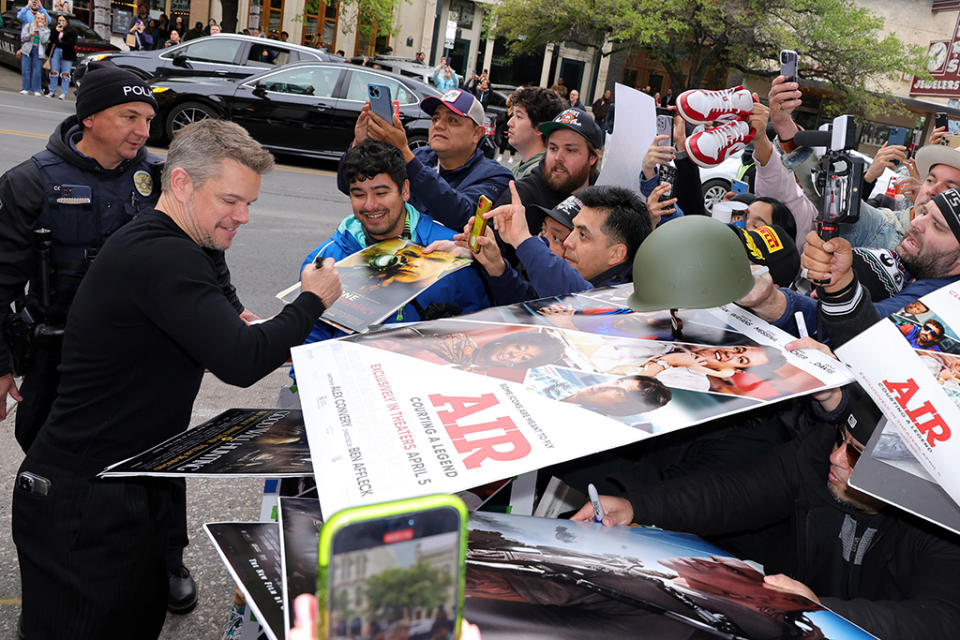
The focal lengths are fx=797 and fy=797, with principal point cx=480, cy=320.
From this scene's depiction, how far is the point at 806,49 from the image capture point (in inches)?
1038

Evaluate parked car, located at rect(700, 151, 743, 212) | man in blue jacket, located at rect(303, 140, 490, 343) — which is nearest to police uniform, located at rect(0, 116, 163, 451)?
man in blue jacket, located at rect(303, 140, 490, 343)

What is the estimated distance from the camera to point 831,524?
199 centimetres

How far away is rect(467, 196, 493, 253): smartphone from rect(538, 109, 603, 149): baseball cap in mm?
1578

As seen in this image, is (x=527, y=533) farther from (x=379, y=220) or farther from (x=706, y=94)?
(x=706, y=94)

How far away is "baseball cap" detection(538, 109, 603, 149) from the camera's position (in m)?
4.06

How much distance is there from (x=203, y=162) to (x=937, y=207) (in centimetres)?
227

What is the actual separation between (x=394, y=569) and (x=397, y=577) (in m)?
0.01

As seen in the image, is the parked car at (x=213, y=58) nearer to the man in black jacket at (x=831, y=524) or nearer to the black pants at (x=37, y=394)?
the black pants at (x=37, y=394)

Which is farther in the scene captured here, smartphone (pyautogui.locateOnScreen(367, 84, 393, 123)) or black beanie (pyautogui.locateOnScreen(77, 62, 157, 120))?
smartphone (pyautogui.locateOnScreen(367, 84, 393, 123))

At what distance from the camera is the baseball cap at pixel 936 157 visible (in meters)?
3.43

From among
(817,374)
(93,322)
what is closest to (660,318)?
(817,374)

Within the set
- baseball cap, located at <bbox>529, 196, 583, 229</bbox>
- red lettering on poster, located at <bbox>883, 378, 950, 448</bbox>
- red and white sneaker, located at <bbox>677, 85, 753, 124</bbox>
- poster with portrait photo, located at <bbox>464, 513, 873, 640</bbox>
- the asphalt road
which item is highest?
red and white sneaker, located at <bbox>677, 85, 753, 124</bbox>

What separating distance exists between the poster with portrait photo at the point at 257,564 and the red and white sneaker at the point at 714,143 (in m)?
2.56

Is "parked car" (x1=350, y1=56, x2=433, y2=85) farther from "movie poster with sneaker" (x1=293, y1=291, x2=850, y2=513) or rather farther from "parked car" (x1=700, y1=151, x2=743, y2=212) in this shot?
"movie poster with sneaker" (x1=293, y1=291, x2=850, y2=513)
